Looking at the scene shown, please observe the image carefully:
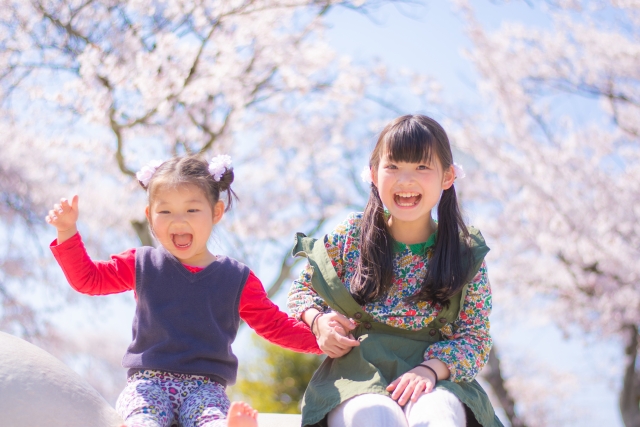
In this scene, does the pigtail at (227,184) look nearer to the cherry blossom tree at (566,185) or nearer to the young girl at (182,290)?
the young girl at (182,290)

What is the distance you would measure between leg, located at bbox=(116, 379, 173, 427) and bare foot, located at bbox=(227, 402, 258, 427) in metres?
0.32

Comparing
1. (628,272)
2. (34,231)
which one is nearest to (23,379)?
(34,231)

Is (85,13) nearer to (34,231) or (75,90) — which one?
(75,90)

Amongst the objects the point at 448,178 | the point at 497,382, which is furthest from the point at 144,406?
the point at 497,382

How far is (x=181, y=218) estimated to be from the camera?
2.17 meters

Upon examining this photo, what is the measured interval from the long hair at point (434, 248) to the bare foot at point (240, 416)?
704mm

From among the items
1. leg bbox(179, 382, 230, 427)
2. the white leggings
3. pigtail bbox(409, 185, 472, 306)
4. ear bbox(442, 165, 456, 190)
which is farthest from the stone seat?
ear bbox(442, 165, 456, 190)

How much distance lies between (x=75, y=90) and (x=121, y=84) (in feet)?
1.38

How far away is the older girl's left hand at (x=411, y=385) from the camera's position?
1919 millimetres

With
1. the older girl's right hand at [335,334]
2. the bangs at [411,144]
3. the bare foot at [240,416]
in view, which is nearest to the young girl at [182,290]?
the older girl's right hand at [335,334]

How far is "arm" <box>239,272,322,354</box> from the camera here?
7.36ft

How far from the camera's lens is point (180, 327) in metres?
2.10

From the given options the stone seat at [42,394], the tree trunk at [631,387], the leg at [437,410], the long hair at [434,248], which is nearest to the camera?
the stone seat at [42,394]

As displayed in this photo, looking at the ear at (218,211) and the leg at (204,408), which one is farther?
the ear at (218,211)
